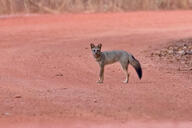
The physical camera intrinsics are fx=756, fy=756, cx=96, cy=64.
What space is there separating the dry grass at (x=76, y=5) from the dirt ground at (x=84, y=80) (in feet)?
8.35

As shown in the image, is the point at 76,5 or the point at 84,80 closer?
the point at 84,80

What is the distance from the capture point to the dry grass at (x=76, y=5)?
27562 millimetres

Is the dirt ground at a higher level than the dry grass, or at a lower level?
lower

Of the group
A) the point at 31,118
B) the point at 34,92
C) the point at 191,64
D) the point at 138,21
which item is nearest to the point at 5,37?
the point at 138,21

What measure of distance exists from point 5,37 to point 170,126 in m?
12.9

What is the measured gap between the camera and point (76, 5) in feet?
92.5

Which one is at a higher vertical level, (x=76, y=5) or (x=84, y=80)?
(x=76, y=5)

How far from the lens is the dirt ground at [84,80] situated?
32.0 feet

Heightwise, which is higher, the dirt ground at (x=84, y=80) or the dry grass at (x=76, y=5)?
the dry grass at (x=76, y=5)

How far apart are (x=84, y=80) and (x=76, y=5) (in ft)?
49.3

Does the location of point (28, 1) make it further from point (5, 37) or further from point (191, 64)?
point (191, 64)

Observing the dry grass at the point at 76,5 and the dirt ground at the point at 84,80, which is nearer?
the dirt ground at the point at 84,80

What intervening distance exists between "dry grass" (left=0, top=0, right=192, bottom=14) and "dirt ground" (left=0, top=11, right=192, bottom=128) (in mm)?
2544

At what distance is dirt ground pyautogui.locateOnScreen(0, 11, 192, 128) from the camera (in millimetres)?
9742
